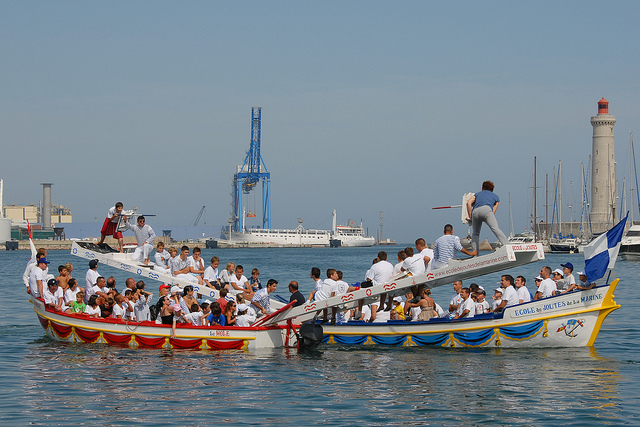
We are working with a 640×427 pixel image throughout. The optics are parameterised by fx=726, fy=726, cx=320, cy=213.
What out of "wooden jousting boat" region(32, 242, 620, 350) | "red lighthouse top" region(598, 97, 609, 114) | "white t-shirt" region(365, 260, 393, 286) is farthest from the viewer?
"red lighthouse top" region(598, 97, 609, 114)

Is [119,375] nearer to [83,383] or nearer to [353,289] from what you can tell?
[83,383]

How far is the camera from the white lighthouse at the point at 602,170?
9556 cm

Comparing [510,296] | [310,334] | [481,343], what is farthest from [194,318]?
[510,296]

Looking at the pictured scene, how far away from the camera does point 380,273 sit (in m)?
17.2

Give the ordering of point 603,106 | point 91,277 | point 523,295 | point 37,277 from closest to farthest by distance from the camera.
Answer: point 523,295 → point 37,277 → point 91,277 → point 603,106

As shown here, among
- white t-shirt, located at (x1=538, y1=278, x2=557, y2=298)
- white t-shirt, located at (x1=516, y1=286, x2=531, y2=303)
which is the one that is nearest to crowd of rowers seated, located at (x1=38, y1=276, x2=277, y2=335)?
white t-shirt, located at (x1=516, y1=286, x2=531, y2=303)

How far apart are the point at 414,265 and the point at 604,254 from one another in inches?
165

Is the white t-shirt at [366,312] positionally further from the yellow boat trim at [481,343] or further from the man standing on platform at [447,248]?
the man standing on platform at [447,248]

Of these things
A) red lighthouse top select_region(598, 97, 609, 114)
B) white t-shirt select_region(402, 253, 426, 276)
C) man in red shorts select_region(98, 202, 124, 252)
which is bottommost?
white t-shirt select_region(402, 253, 426, 276)

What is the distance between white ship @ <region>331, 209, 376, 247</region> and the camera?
7283 inches

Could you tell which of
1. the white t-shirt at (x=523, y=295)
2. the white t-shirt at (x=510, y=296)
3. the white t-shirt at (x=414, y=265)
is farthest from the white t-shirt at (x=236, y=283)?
the white t-shirt at (x=523, y=295)

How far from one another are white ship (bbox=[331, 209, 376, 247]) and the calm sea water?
16552cm

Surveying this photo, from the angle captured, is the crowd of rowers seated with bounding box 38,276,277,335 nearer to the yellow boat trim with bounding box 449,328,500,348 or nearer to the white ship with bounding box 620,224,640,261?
the yellow boat trim with bounding box 449,328,500,348

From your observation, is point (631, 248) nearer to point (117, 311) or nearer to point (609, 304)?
point (609, 304)
